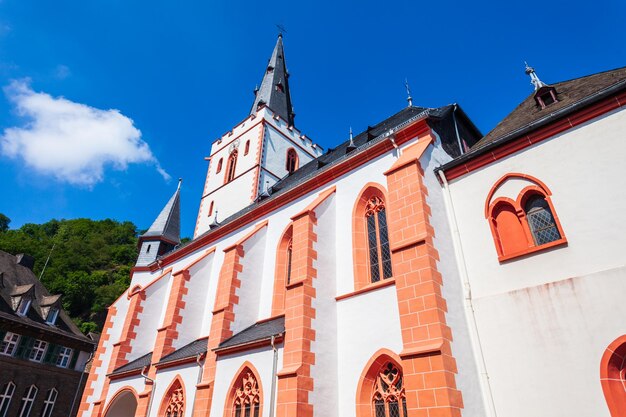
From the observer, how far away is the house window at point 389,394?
734 centimetres

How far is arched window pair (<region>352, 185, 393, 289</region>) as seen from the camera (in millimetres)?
9219

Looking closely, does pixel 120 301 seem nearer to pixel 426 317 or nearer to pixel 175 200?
pixel 175 200

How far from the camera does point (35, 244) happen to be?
44062mm

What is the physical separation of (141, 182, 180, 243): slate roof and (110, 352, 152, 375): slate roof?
8.61m

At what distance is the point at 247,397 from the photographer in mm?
9117

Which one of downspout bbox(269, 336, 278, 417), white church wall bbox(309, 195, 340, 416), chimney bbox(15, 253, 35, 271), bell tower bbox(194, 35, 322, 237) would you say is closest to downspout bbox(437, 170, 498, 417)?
white church wall bbox(309, 195, 340, 416)

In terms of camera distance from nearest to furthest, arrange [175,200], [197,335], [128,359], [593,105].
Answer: [593,105], [197,335], [128,359], [175,200]

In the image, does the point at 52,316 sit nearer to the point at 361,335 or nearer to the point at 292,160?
the point at 292,160

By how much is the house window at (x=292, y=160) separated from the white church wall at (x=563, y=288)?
1730cm

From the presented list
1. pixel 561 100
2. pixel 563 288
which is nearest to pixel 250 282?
pixel 563 288

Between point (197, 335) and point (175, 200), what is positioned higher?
point (175, 200)

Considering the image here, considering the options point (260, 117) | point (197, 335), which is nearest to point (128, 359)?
point (197, 335)

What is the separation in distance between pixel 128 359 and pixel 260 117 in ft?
49.2

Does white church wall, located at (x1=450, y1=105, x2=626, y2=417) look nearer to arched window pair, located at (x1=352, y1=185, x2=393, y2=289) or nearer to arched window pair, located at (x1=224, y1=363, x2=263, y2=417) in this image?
arched window pair, located at (x1=352, y1=185, x2=393, y2=289)
